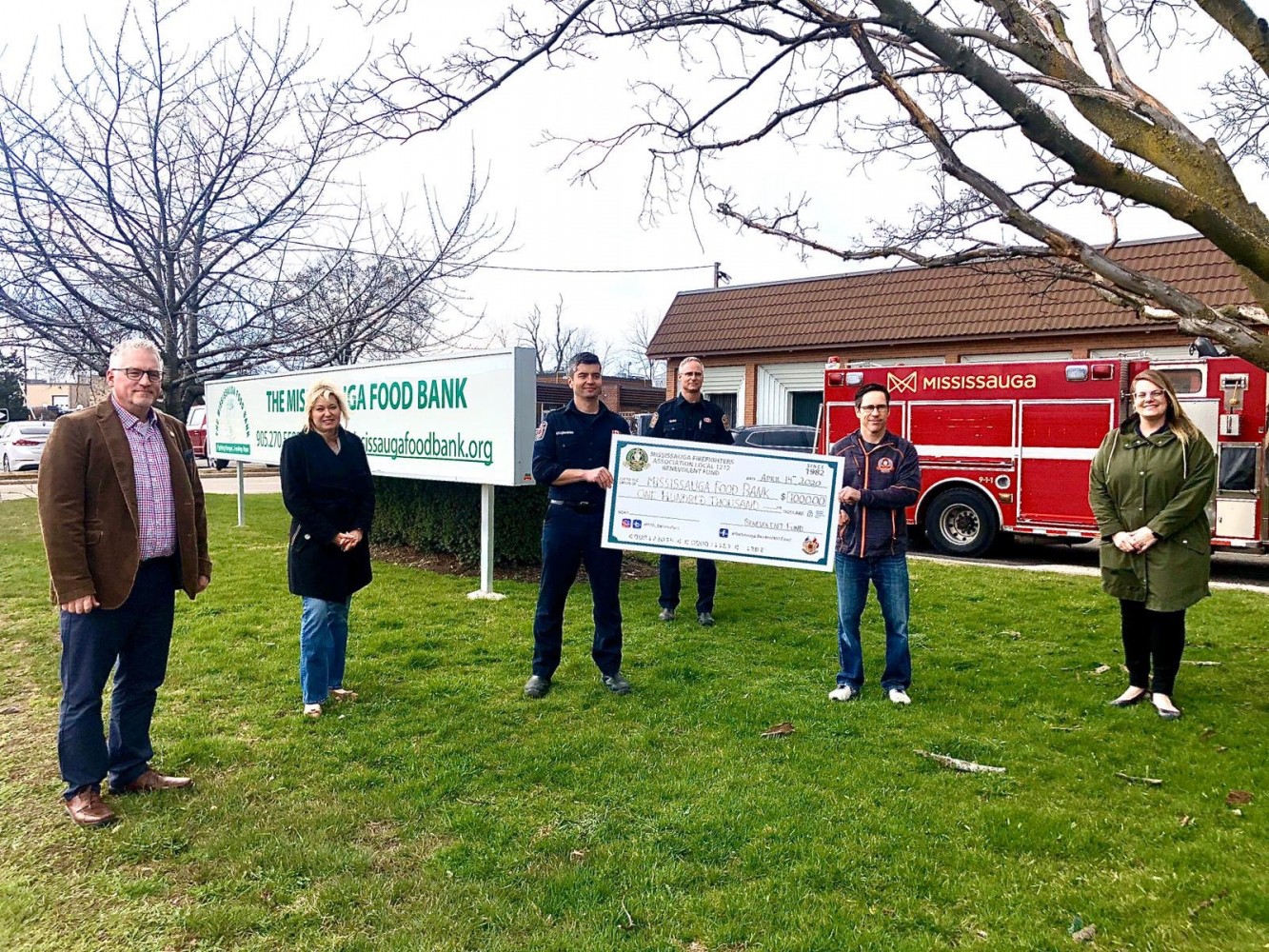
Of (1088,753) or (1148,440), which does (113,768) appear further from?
(1148,440)

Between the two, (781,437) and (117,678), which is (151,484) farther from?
(781,437)

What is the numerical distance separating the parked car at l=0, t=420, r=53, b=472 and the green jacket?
3014 cm

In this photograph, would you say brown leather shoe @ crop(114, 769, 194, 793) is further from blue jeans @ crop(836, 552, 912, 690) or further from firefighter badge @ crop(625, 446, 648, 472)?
blue jeans @ crop(836, 552, 912, 690)

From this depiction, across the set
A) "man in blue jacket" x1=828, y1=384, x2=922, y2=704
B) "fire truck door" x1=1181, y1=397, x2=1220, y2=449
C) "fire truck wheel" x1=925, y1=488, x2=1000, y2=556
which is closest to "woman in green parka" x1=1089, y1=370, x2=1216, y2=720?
"man in blue jacket" x1=828, y1=384, x2=922, y2=704

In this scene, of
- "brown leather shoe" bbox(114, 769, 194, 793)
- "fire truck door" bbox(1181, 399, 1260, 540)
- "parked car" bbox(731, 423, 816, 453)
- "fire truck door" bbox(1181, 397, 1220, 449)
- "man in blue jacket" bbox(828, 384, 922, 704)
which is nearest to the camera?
"brown leather shoe" bbox(114, 769, 194, 793)

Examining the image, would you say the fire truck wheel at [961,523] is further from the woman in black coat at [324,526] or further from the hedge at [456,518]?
the woman in black coat at [324,526]

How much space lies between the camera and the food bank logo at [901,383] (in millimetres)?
12344

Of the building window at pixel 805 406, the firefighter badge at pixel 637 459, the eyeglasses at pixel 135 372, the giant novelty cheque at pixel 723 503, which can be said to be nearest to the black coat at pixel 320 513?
the eyeglasses at pixel 135 372

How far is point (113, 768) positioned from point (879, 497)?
4.13 meters

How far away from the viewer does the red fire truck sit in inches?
387

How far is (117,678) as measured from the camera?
4020 mm

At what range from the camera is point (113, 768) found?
3.96 meters

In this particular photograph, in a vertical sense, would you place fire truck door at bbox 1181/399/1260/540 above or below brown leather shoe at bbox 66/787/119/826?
above

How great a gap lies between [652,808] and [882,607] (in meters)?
2.16
